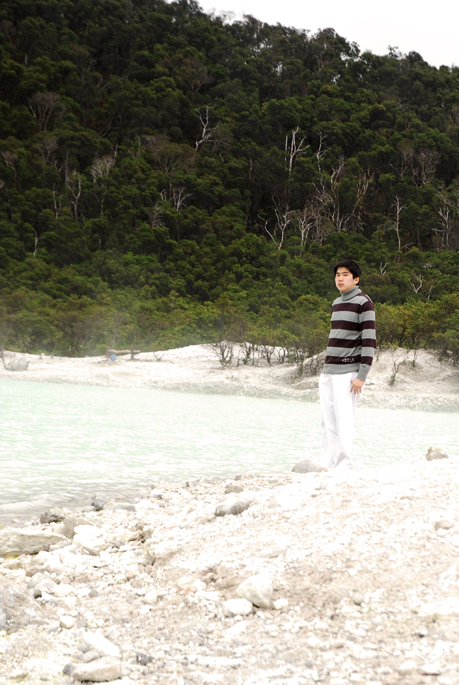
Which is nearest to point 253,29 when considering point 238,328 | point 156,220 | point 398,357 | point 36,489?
point 156,220

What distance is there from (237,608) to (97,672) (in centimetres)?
66

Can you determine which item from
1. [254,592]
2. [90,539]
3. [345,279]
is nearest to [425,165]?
[345,279]

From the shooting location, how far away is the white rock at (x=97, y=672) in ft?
6.44

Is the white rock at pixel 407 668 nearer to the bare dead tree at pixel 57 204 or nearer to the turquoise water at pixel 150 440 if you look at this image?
the turquoise water at pixel 150 440

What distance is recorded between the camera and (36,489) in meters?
5.21

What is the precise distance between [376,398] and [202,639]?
16.2 m

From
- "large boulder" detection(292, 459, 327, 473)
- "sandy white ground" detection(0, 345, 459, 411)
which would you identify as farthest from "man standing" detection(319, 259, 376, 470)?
"sandy white ground" detection(0, 345, 459, 411)

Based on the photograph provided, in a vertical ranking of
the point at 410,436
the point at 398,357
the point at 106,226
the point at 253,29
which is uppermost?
the point at 253,29

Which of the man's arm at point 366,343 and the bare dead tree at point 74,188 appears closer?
the man's arm at point 366,343

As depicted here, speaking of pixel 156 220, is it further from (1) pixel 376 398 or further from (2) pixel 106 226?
(1) pixel 376 398

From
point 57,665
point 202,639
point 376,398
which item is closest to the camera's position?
point 57,665

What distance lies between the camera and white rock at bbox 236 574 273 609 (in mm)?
2463

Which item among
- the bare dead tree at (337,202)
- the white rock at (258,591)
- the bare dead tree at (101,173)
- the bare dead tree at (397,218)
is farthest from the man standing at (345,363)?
the bare dead tree at (337,202)

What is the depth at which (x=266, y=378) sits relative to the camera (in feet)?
68.5
